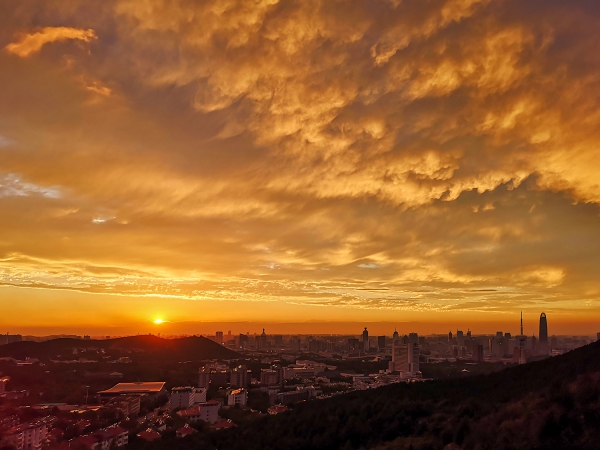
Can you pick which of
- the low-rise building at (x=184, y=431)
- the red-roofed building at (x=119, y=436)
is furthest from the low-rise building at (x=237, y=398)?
the red-roofed building at (x=119, y=436)

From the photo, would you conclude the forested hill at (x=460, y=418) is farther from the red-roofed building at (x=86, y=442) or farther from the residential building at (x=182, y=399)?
the residential building at (x=182, y=399)

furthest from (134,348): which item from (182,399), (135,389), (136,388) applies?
(182,399)

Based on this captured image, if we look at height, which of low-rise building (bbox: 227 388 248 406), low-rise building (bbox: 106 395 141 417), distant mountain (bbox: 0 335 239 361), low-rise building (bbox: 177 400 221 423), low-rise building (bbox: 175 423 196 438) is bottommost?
distant mountain (bbox: 0 335 239 361)

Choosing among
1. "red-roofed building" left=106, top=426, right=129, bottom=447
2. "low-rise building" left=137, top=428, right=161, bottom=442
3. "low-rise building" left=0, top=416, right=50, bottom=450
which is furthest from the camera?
"low-rise building" left=137, top=428, right=161, bottom=442

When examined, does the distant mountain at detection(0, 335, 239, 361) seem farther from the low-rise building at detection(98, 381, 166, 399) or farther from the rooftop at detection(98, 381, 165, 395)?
the low-rise building at detection(98, 381, 166, 399)

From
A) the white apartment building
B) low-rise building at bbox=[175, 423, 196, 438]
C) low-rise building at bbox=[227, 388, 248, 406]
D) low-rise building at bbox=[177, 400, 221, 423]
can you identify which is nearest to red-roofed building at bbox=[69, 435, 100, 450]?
low-rise building at bbox=[175, 423, 196, 438]

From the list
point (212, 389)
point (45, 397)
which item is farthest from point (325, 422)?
point (212, 389)
